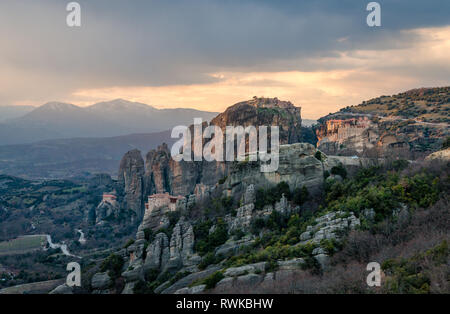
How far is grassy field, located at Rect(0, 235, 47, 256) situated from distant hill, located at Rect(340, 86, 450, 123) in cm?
6529

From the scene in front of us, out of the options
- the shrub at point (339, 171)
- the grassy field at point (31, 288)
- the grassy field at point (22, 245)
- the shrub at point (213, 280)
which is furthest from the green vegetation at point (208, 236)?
the grassy field at point (22, 245)

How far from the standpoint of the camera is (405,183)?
26203mm

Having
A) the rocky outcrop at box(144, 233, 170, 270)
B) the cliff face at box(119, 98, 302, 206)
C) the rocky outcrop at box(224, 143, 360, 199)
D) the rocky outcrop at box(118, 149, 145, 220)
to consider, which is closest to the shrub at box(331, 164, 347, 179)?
the rocky outcrop at box(224, 143, 360, 199)

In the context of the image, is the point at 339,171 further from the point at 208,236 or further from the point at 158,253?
the point at 158,253

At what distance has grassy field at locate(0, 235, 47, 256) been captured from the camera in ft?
227

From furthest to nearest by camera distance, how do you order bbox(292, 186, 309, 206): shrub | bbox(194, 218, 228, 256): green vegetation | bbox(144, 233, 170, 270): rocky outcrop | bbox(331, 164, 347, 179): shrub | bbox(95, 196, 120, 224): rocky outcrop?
bbox(95, 196, 120, 224): rocky outcrop → bbox(144, 233, 170, 270): rocky outcrop → bbox(331, 164, 347, 179): shrub → bbox(292, 186, 309, 206): shrub → bbox(194, 218, 228, 256): green vegetation

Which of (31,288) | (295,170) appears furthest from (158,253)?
(31,288)

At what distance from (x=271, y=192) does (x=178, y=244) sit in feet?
27.6

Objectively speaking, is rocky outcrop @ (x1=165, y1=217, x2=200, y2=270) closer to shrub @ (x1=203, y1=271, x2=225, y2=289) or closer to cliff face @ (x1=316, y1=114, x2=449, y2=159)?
shrub @ (x1=203, y1=271, x2=225, y2=289)

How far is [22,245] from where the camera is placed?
7319cm

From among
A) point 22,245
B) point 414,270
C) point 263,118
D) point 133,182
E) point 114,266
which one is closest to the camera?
point 414,270

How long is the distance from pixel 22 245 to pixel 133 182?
26.2m
